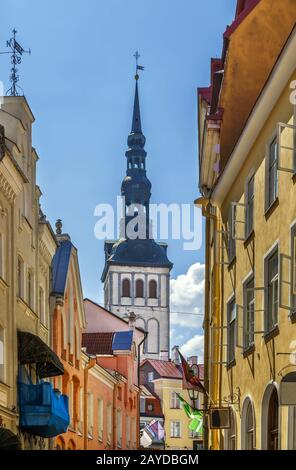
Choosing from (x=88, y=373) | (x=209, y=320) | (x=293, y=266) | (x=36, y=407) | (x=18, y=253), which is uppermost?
(x=18, y=253)

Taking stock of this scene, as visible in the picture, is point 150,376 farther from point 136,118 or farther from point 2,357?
point 2,357

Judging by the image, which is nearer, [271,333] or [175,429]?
[271,333]

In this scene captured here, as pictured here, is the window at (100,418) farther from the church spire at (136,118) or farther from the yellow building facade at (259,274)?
the church spire at (136,118)

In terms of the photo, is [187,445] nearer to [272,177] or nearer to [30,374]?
[30,374]

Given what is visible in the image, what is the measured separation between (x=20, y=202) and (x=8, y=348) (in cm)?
424

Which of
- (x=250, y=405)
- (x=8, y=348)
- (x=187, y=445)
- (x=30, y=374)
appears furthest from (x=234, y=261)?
(x=187, y=445)

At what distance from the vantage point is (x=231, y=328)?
915 inches

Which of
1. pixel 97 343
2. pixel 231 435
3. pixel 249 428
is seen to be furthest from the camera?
pixel 97 343

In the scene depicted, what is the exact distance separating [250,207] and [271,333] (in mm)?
3813

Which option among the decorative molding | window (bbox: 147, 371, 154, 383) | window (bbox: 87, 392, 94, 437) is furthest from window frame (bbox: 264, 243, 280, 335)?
window (bbox: 147, 371, 154, 383)

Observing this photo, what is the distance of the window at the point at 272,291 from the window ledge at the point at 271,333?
4.2 inches

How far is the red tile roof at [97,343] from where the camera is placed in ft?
171

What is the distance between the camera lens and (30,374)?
2806 centimetres

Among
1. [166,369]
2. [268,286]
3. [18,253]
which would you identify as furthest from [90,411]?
[166,369]
